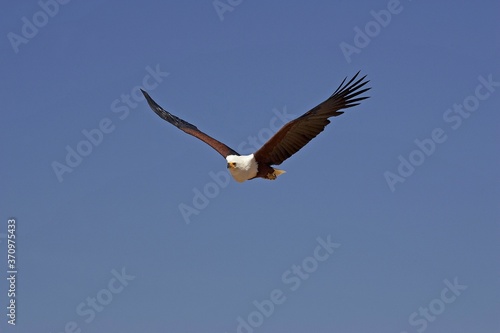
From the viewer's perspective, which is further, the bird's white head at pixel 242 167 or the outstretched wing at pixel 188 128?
the outstretched wing at pixel 188 128

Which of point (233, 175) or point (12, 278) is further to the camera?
point (12, 278)

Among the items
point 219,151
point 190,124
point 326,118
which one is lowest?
point 326,118

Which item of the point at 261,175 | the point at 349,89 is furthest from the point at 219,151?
the point at 349,89

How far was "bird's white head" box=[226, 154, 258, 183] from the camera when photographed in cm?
2011

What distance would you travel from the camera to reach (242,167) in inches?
792

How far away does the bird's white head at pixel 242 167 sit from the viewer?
20.1 meters

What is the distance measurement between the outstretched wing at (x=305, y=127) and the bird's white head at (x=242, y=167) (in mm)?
220

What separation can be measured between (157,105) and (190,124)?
54.5 inches

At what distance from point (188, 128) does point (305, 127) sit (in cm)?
413

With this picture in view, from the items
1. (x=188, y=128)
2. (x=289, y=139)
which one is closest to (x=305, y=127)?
(x=289, y=139)

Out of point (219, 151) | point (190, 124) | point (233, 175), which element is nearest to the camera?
point (233, 175)

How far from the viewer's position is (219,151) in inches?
859

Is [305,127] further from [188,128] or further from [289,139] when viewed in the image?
[188,128]

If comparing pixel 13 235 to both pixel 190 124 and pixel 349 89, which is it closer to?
pixel 190 124
